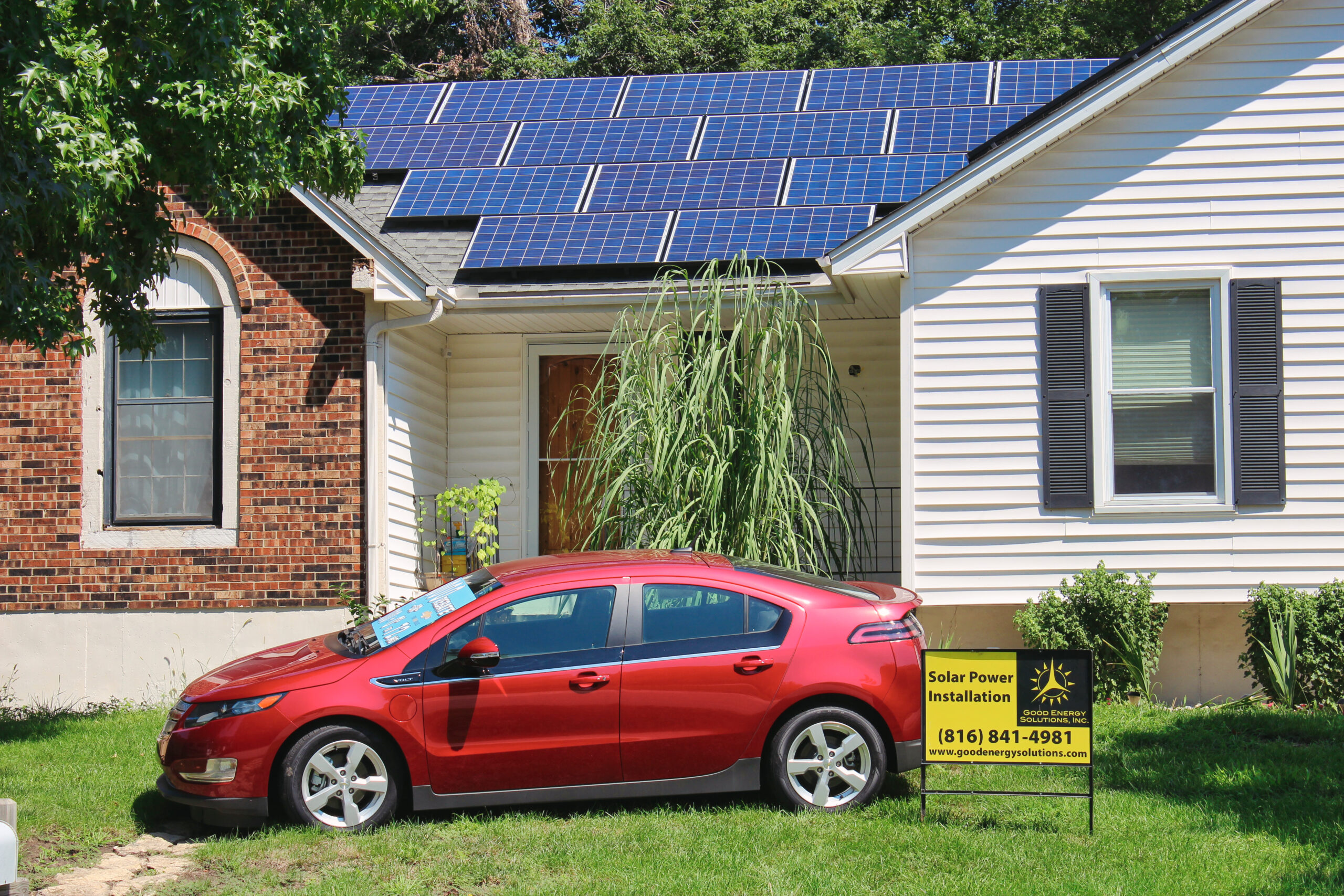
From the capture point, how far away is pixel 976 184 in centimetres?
964

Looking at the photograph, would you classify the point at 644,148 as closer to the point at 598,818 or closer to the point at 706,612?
the point at 706,612

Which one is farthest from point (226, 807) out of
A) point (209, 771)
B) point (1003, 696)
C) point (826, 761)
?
point (1003, 696)

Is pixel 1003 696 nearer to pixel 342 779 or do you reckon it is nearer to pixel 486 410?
pixel 342 779

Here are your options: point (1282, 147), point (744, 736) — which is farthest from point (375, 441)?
point (1282, 147)

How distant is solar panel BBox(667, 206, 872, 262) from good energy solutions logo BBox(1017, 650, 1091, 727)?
498 cm

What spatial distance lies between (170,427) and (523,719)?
5.78m

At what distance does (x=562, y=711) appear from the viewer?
663cm

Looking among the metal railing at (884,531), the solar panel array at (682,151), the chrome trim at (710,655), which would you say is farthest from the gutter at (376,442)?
the chrome trim at (710,655)

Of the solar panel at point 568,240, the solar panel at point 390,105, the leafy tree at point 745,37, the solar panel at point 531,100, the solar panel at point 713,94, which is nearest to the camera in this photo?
the solar panel at point 568,240

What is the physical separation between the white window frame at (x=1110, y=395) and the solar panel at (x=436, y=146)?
6.03m

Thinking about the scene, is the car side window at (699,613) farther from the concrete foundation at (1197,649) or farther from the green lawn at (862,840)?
the concrete foundation at (1197,649)

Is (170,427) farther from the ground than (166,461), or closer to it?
farther from the ground

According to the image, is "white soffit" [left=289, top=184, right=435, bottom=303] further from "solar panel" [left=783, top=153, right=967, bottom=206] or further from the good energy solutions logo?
the good energy solutions logo

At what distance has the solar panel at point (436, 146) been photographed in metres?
12.7
